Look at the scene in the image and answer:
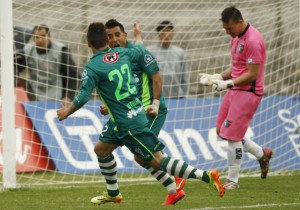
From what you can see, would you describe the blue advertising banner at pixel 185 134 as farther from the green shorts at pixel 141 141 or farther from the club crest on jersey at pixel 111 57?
the club crest on jersey at pixel 111 57

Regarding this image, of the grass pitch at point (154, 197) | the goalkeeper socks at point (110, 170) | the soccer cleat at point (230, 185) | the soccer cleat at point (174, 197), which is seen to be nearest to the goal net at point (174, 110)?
the grass pitch at point (154, 197)

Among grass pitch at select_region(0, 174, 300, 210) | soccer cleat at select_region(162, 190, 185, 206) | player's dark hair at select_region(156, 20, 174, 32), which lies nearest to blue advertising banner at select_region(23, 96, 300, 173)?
player's dark hair at select_region(156, 20, 174, 32)

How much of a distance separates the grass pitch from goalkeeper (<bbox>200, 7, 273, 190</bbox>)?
0.53m

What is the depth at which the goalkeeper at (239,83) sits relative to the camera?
10.0 metres

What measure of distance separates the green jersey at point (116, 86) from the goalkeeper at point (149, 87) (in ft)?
1.63

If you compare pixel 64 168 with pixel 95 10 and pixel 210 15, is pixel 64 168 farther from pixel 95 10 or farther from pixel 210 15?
pixel 210 15

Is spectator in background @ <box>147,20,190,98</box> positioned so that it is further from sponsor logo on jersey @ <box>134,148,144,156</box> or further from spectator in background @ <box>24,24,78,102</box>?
sponsor logo on jersey @ <box>134,148,144,156</box>

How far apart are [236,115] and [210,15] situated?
3.20 m

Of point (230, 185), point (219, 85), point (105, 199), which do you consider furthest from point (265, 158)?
point (105, 199)

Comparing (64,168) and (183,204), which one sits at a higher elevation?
(183,204)

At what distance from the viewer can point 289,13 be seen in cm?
1273

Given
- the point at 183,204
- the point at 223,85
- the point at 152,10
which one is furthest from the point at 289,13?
the point at 183,204

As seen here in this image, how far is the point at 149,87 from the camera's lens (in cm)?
926

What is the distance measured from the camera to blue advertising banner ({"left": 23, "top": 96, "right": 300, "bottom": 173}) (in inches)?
492
